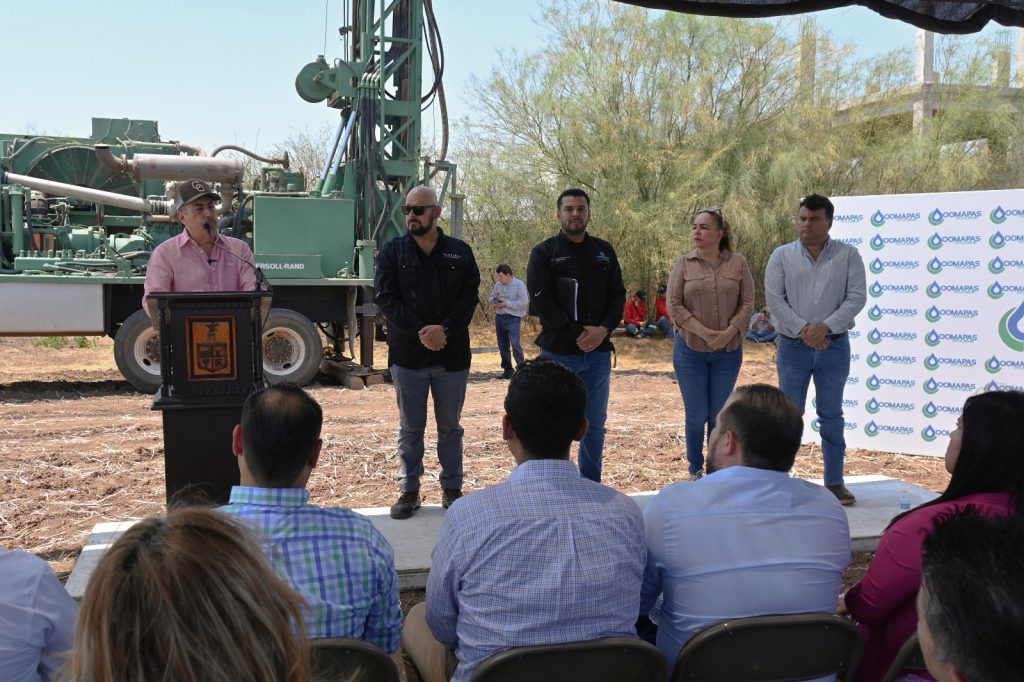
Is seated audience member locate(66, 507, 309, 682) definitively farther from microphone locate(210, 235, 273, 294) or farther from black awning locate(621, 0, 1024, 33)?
black awning locate(621, 0, 1024, 33)

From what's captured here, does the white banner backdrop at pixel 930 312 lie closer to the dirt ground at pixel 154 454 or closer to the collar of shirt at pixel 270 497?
the dirt ground at pixel 154 454

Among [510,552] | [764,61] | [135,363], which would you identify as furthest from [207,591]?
[764,61]

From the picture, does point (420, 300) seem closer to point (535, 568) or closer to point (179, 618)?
point (535, 568)

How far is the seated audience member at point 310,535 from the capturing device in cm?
207

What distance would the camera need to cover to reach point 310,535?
2092mm

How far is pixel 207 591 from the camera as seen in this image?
1.01 metres

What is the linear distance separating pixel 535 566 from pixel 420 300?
8.79 feet

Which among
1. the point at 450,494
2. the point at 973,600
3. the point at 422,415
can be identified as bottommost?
the point at 450,494

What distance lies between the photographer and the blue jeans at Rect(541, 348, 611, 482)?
4.89 metres

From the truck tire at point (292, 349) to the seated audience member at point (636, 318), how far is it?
28.4ft

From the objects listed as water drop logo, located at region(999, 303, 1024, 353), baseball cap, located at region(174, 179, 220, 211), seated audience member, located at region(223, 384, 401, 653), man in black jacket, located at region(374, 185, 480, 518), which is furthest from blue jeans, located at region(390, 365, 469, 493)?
water drop logo, located at region(999, 303, 1024, 353)

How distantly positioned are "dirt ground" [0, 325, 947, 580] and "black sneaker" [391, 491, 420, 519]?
3.14 feet

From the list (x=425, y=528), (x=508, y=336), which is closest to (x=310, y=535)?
(x=425, y=528)

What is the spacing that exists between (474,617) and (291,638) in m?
1.10
